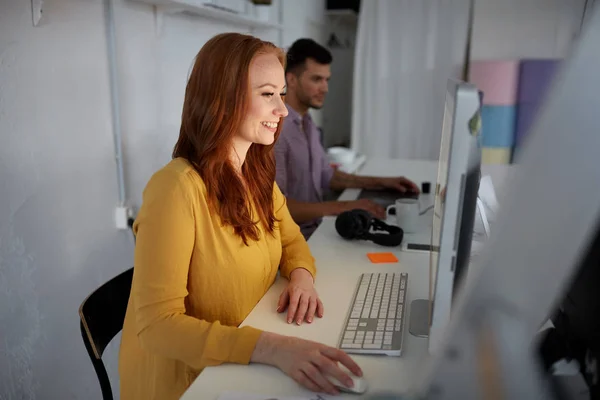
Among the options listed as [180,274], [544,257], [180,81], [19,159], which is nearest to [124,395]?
[180,274]

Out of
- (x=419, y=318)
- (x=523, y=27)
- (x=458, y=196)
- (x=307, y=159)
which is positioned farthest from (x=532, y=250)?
(x=523, y=27)

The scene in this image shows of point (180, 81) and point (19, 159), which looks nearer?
point (19, 159)

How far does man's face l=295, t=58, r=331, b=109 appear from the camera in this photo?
2396 millimetres

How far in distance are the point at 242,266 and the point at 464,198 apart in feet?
1.86

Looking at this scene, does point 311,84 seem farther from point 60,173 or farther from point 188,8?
point 60,173

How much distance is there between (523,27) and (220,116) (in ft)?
11.1

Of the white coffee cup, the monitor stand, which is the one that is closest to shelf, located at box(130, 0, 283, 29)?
the white coffee cup

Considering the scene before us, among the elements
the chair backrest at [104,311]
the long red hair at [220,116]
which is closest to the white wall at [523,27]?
the long red hair at [220,116]

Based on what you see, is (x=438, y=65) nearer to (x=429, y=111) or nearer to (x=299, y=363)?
(x=429, y=111)

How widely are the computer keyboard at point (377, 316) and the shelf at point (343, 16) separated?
3478 millimetres

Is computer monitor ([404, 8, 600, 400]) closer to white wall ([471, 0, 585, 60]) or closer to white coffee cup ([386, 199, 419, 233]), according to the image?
white coffee cup ([386, 199, 419, 233])

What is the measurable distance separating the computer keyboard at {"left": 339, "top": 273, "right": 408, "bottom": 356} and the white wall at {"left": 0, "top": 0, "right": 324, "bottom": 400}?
88 centimetres

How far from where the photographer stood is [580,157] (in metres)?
0.41

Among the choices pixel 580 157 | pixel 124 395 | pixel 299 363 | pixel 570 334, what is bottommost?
pixel 124 395
